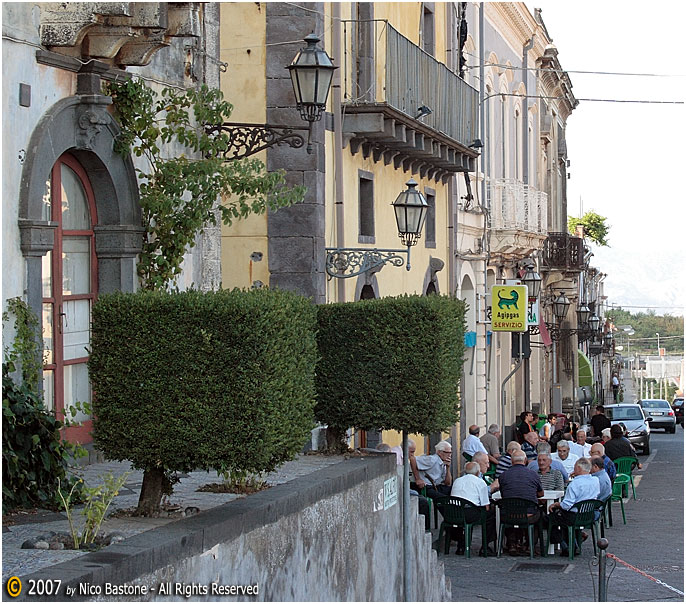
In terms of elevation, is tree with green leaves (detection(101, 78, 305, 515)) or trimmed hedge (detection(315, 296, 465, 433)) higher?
tree with green leaves (detection(101, 78, 305, 515))

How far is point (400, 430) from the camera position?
11.4 m

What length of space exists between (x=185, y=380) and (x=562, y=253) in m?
32.8

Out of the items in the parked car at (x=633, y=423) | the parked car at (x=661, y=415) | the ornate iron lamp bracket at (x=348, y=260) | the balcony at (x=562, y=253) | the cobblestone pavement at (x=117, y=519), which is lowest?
the parked car at (x=661, y=415)

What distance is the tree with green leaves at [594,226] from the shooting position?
65500 millimetres

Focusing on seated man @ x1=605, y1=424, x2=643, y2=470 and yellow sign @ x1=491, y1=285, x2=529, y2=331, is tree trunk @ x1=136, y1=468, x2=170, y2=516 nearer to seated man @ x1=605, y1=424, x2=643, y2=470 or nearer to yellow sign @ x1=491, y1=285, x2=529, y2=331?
seated man @ x1=605, y1=424, x2=643, y2=470

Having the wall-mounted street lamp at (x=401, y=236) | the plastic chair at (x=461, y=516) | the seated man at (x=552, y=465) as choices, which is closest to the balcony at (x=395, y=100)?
the wall-mounted street lamp at (x=401, y=236)

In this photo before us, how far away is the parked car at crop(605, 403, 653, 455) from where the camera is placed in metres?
35.3

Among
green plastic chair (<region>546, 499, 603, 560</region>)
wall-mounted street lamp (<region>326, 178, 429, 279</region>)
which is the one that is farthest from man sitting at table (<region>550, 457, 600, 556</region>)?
wall-mounted street lamp (<region>326, 178, 429, 279</region>)

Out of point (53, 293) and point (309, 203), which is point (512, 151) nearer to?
point (309, 203)

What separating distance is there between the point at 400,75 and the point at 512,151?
15.6m

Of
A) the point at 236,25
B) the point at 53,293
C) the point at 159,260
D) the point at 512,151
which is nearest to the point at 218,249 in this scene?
the point at 159,260

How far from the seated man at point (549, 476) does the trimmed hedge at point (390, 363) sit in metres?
5.88

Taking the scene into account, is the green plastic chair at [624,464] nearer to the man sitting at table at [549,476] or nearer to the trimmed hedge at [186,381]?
the man sitting at table at [549,476]

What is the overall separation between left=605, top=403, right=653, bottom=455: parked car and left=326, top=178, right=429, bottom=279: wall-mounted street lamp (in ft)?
62.5
